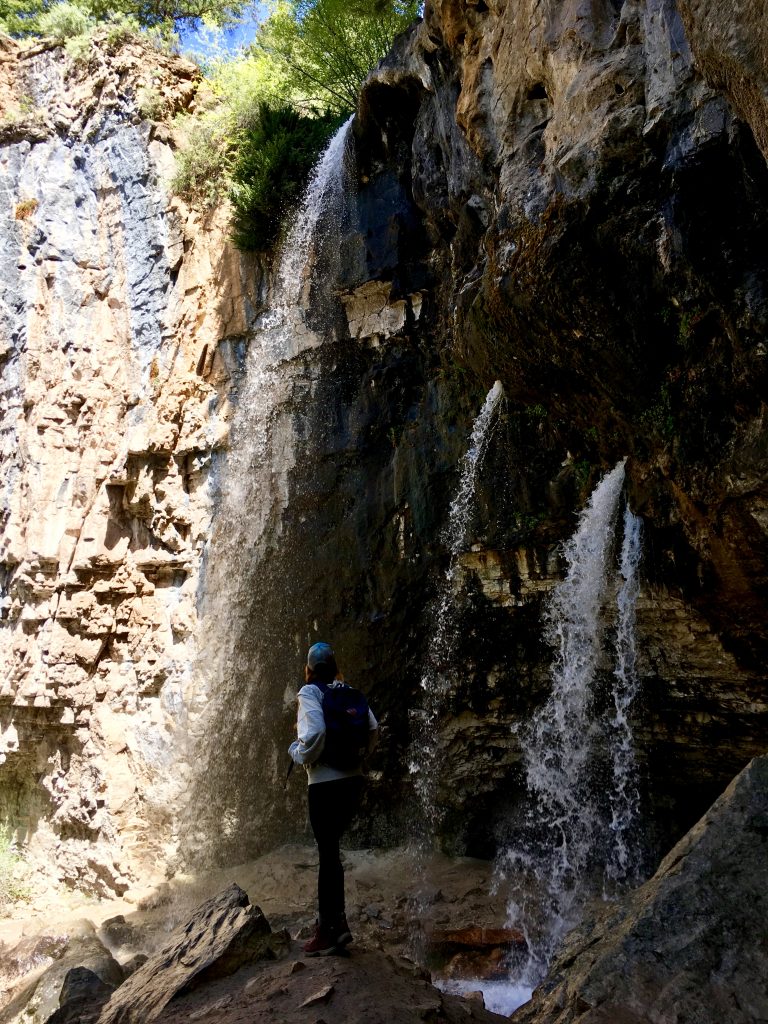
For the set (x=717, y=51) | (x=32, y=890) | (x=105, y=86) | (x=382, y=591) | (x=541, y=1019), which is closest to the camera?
(x=541, y=1019)

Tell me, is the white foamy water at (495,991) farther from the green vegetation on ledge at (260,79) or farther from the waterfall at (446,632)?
the green vegetation on ledge at (260,79)

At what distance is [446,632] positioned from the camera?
29.0ft

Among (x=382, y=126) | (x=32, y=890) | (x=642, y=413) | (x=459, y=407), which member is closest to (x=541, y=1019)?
(x=642, y=413)

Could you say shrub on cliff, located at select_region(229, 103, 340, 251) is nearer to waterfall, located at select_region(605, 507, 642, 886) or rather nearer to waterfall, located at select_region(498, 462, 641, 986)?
waterfall, located at select_region(498, 462, 641, 986)

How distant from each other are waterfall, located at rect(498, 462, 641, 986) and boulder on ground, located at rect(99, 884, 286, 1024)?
131 inches

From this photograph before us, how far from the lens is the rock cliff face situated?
5.26 meters

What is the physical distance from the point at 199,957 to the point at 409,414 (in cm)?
703

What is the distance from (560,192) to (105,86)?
1178 centimetres

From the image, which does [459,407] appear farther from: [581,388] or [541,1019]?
[541,1019]

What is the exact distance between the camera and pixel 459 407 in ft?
30.6

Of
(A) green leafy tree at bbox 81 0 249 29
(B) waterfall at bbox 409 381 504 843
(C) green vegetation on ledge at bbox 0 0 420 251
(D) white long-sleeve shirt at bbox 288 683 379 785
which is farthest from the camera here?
(A) green leafy tree at bbox 81 0 249 29

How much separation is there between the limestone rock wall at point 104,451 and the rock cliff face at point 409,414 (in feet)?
0.17

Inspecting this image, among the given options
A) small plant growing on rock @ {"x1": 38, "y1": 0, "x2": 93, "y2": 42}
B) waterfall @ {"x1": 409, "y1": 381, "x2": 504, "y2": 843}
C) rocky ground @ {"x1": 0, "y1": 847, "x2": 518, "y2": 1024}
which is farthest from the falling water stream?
small plant growing on rock @ {"x1": 38, "y1": 0, "x2": 93, "y2": 42}

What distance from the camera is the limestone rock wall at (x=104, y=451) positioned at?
10539 millimetres
